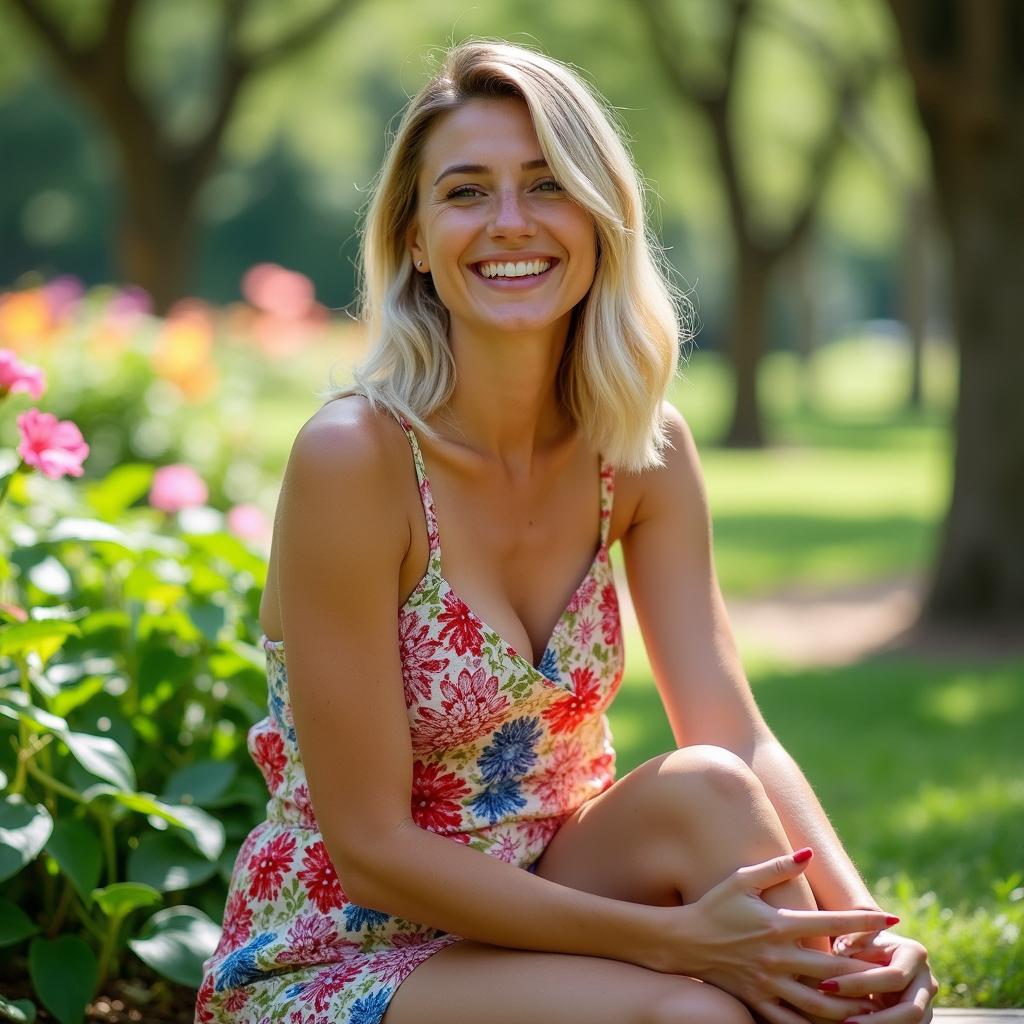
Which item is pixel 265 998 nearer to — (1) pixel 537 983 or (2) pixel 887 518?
(1) pixel 537 983

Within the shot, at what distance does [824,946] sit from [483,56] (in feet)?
4.88

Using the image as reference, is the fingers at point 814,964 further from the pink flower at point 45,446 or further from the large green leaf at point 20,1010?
the pink flower at point 45,446

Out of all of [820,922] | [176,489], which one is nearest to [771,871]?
[820,922]

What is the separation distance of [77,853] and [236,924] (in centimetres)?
36

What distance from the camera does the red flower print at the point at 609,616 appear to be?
271 centimetres

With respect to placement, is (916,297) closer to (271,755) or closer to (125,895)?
(271,755)

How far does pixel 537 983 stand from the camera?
2.26m

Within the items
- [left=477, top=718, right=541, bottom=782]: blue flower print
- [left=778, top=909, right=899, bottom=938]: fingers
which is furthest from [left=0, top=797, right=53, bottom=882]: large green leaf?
[left=778, top=909, right=899, bottom=938]: fingers

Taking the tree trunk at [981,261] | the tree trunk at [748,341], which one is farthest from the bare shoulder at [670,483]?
the tree trunk at [748,341]

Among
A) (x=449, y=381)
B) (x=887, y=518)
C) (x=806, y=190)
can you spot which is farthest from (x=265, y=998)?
(x=806, y=190)

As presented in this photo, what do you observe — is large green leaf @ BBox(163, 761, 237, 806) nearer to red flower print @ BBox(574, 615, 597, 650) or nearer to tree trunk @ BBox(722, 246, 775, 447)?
red flower print @ BBox(574, 615, 597, 650)

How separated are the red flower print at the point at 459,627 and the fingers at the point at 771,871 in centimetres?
54

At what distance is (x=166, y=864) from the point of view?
9.43ft

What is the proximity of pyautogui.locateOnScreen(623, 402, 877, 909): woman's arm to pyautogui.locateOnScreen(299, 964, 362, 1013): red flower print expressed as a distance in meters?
0.69
